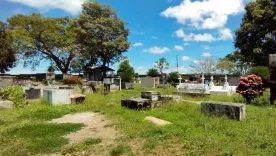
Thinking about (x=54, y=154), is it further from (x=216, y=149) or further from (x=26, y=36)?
(x=26, y=36)

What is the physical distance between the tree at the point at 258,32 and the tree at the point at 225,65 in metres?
Result: 17.1

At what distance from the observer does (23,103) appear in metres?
12.9

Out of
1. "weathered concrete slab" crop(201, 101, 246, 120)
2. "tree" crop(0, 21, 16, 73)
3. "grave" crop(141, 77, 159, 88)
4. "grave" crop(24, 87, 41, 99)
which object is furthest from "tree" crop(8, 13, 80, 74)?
"weathered concrete slab" crop(201, 101, 246, 120)

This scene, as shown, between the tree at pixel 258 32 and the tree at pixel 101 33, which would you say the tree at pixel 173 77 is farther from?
the tree at pixel 258 32

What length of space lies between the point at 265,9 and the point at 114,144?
85.1 feet

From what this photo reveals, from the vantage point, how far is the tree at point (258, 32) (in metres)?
27.2

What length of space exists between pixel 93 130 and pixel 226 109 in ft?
12.8

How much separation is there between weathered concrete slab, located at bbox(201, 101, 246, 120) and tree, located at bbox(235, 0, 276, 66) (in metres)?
21.3

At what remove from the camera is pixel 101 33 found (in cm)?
3484

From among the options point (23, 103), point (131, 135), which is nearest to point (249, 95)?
point (131, 135)

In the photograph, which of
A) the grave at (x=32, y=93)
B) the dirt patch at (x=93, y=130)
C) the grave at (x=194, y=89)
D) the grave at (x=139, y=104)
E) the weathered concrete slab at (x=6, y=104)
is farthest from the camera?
the grave at (x=194, y=89)

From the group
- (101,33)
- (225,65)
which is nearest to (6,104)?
(101,33)

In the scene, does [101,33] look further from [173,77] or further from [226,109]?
[226,109]

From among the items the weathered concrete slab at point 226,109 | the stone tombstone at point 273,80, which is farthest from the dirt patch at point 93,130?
the stone tombstone at point 273,80
